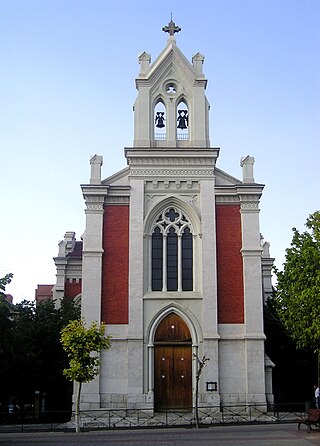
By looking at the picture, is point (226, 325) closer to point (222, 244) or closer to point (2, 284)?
point (222, 244)

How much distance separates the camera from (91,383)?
32.8 metres

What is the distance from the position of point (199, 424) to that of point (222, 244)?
35.7ft

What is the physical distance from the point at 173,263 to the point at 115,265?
338 cm

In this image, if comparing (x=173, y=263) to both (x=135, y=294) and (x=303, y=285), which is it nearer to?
(x=135, y=294)

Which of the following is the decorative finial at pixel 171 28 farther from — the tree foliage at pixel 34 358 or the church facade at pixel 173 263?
the tree foliage at pixel 34 358

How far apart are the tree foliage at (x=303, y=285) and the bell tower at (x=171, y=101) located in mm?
9690

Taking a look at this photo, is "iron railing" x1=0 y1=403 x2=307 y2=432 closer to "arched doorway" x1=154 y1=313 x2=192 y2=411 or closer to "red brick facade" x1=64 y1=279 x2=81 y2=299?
"arched doorway" x1=154 y1=313 x2=192 y2=411

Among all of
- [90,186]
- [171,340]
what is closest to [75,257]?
[90,186]

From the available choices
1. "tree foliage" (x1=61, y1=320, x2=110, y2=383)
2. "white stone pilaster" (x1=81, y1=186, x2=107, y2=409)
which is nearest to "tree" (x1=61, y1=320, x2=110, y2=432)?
"tree foliage" (x1=61, y1=320, x2=110, y2=383)

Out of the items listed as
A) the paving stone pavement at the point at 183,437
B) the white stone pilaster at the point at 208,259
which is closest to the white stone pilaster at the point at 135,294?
the white stone pilaster at the point at 208,259

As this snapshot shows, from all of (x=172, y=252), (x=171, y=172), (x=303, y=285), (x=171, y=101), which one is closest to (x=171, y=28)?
(x=171, y=101)

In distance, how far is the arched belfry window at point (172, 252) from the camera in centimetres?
3491

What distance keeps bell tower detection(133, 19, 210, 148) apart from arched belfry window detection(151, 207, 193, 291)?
15.1ft

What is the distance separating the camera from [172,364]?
111 ft
